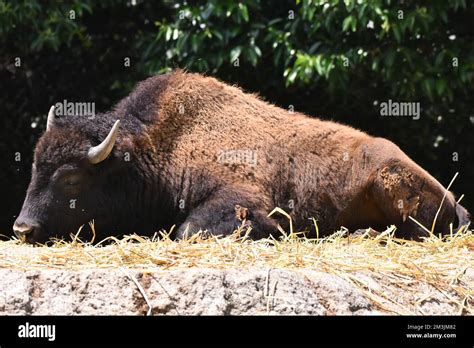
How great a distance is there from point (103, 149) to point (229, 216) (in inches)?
48.3

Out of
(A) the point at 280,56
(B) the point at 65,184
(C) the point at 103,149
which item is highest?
(A) the point at 280,56

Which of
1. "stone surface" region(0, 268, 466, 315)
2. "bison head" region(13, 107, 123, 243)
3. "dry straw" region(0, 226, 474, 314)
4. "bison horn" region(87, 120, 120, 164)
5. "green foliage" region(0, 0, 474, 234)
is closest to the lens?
"stone surface" region(0, 268, 466, 315)

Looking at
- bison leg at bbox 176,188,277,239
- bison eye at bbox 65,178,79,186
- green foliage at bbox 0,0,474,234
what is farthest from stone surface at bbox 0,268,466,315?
green foliage at bbox 0,0,474,234

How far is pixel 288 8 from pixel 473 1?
216 cm

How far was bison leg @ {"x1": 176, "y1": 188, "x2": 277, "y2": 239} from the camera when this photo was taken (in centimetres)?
727

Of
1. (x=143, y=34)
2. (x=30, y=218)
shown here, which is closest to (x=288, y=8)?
(x=143, y=34)

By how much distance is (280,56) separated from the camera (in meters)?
10.2

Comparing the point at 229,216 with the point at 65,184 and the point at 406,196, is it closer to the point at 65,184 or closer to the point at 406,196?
the point at 65,184

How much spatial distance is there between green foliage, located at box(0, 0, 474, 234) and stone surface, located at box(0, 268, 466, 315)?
4.66 m

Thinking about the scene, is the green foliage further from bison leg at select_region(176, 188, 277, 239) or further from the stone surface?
the stone surface

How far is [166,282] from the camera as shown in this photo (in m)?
5.11

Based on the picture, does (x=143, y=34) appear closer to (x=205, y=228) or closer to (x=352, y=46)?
(x=352, y=46)

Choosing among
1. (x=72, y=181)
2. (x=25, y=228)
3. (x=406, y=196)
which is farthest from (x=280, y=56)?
(x=25, y=228)

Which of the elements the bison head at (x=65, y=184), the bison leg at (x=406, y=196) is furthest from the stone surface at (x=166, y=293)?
the bison leg at (x=406, y=196)
